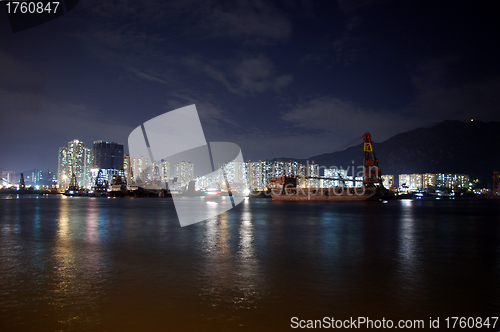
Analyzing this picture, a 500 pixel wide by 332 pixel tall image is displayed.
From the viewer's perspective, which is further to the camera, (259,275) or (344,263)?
(344,263)

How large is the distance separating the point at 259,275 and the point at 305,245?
6.11 meters

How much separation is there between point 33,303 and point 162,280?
2.79 m

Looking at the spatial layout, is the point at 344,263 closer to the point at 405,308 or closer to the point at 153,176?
the point at 405,308

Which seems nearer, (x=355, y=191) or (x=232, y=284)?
(x=232, y=284)

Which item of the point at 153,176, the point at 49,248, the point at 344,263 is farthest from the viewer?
the point at 153,176

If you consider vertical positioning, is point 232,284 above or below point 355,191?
above

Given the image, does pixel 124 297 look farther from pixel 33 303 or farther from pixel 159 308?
pixel 33 303

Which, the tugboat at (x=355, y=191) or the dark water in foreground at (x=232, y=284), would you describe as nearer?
the dark water in foreground at (x=232, y=284)

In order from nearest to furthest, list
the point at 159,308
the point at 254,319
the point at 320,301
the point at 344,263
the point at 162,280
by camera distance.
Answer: the point at 254,319, the point at 159,308, the point at 320,301, the point at 162,280, the point at 344,263

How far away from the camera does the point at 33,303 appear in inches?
260

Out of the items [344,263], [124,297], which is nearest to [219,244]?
[344,263]

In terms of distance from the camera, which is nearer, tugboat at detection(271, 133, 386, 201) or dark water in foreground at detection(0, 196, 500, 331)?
dark water in foreground at detection(0, 196, 500, 331)

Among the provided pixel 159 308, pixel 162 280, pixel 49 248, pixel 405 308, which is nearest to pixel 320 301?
pixel 405 308

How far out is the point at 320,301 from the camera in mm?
6844
